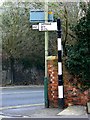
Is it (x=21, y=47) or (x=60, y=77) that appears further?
(x=21, y=47)

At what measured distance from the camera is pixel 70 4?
17484mm

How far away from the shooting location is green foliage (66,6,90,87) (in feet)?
42.5

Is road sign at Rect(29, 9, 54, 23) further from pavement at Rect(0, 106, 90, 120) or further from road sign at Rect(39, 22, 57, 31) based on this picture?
pavement at Rect(0, 106, 90, 120)

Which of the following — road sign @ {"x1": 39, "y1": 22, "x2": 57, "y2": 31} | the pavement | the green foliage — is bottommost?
the pavement

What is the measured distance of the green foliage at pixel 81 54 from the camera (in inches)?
511

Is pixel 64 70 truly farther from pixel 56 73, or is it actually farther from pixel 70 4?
pixel 70 4

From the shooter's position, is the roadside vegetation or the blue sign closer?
the blue sign

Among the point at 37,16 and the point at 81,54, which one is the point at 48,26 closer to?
the point at 37,16

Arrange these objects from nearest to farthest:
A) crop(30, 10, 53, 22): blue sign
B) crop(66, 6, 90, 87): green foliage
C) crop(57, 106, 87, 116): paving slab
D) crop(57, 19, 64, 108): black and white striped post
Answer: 1. crop(57, 106, 87, 116): paving slab
2. crop(66, 6, 90, 87): green foliage
3. crop(57, 19, 64, 108): black and white striped post
4. crop(30, 10, 53, 22): blue sign

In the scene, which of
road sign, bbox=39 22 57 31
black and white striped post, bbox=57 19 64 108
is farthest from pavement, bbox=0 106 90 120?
road sign, bbox=39 22 57 31

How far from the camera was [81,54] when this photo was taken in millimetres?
13023

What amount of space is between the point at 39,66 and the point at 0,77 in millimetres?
3772

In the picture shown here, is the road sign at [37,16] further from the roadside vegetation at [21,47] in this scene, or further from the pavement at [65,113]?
the roadside vegetation at [21,47]

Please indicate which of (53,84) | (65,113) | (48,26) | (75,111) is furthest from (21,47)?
(65,113)
